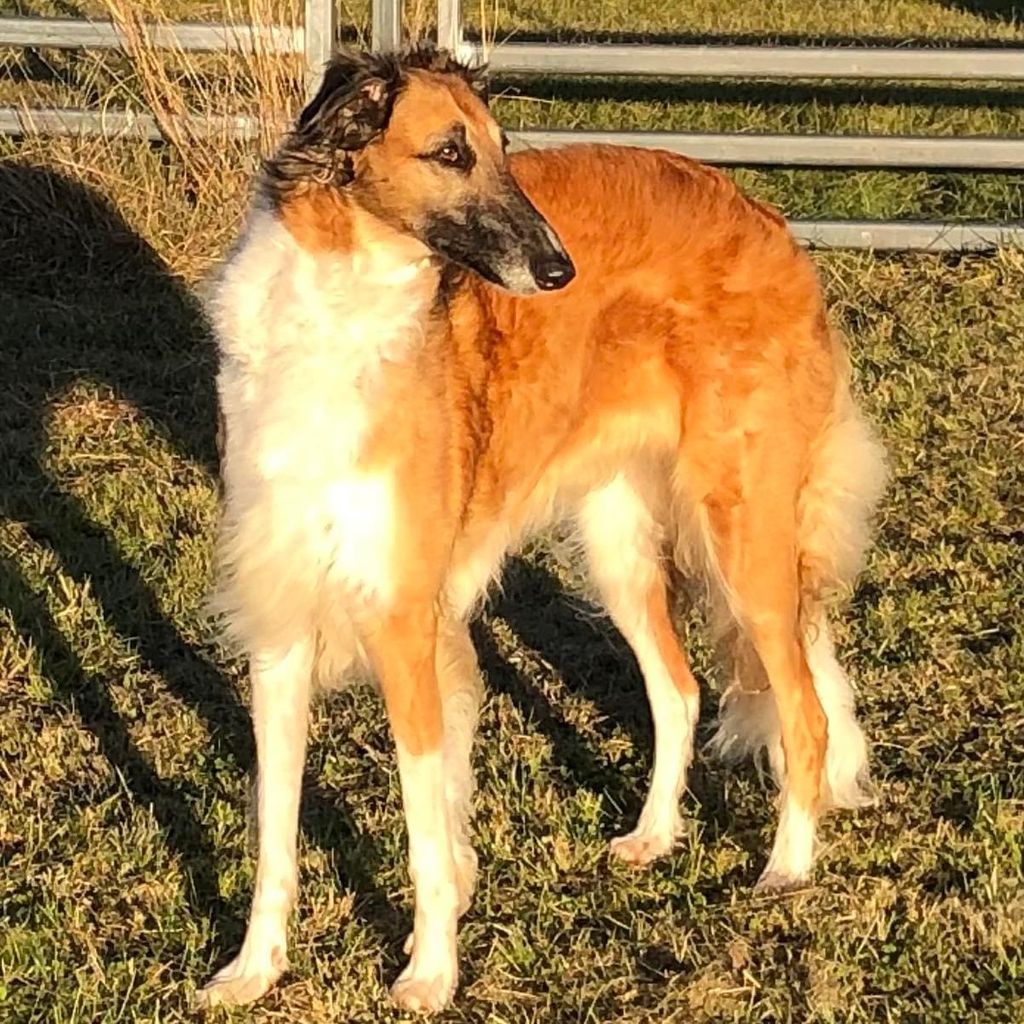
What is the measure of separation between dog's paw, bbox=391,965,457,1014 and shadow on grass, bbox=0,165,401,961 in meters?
0.25

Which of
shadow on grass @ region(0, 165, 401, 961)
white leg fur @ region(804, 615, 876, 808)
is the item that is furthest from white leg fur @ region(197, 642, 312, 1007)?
white leg fur @ region(804, 615, 876, 808)

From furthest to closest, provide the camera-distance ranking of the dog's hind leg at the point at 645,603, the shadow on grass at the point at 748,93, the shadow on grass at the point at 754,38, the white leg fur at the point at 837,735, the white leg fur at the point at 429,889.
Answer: the shadow on grass at the point at 754,38 → the shadow on grass at the point at 748,93 → the dog's hind leg at the point at 645,603 → the white leg fur at the point at 837,735 → the white leg fur at the point at 429,889

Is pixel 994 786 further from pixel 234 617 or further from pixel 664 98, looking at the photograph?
pixel 664 98

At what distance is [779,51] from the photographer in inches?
344

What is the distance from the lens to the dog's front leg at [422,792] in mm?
3779

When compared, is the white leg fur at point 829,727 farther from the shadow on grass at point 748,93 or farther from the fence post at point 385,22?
the shadow on grass at point 748,93

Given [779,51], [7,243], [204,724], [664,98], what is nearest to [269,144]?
[7,243]

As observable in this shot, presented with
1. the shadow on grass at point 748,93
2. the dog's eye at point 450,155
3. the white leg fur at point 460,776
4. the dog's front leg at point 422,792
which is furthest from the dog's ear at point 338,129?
the shadow on grass at point 748,93

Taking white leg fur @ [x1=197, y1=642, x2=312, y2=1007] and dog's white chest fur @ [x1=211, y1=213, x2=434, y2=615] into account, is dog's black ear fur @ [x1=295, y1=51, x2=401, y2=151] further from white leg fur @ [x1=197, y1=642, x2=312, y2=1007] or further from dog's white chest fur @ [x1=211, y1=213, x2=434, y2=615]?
white leg fur @ [x1=197, y1=642, x2=312, y2=1007]

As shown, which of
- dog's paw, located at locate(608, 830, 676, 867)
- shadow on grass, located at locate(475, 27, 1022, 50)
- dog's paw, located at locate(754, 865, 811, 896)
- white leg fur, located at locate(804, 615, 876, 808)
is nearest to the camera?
dog's paw, located at locate(754, 865, 811, 896)

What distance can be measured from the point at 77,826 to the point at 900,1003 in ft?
6.50

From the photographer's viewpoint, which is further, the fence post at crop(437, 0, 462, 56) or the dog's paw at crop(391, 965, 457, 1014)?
the fence post at crop(437, 0, 462, 56)

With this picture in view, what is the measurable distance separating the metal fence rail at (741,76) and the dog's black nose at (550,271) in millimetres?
4805

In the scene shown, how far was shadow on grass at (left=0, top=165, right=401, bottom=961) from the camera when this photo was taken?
466 centimetres
